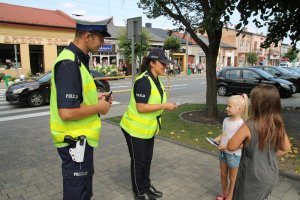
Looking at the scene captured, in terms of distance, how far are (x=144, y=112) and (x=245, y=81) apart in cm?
1148

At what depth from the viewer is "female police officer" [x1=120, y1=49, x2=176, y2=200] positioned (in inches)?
127

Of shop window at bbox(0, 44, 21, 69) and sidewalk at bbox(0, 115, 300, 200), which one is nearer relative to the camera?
sidewalk at bbox(0, 115, 300, 200)

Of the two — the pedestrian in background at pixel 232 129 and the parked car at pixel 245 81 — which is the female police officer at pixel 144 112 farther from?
the parked car at pixel 245 81

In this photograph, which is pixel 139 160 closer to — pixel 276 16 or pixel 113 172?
pixel 113 172

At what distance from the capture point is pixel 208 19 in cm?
588

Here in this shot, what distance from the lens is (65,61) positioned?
208cm

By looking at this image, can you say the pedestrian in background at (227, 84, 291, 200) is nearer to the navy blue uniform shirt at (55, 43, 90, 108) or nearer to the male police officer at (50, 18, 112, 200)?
the male police officer at (50, 18, 112, 200)

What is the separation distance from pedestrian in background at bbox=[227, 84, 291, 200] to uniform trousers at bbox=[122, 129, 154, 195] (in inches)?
50.8

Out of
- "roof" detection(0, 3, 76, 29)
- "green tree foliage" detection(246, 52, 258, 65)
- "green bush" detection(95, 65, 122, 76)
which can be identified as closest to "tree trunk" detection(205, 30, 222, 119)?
"green bush" detection(95, 65, 122, 76)

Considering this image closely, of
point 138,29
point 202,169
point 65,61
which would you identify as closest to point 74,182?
point 65,61

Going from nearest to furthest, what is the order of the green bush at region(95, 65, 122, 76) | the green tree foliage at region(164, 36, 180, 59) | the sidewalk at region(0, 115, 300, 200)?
the sidewalk at region(0, 115, 300, 200), the green bush at region(95, 65, 122, 76), the green tree foliage at region(164, 36, 180, 59)

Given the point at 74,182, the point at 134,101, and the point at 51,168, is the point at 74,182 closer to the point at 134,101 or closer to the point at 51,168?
the point at 134,101

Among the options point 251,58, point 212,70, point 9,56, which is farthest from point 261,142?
point 251,58

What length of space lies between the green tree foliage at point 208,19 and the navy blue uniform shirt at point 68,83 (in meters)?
4.42
